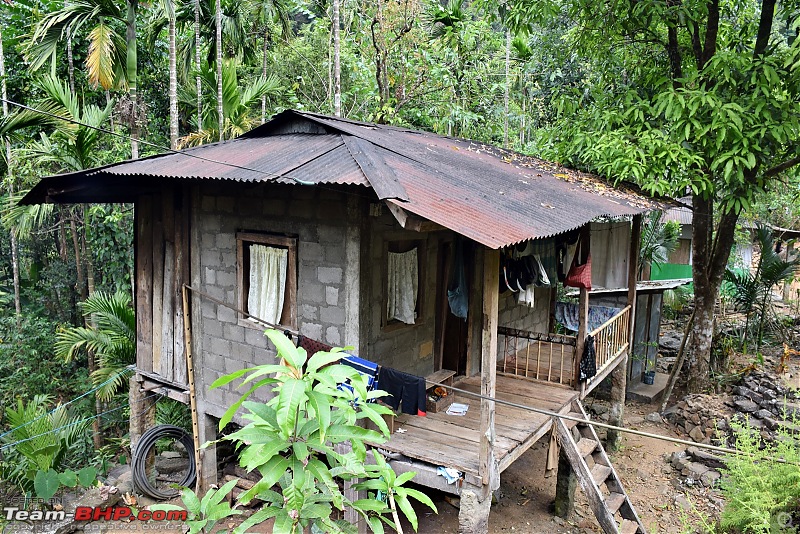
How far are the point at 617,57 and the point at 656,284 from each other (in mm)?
5153

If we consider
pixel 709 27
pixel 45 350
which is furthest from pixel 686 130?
pixel 45 350

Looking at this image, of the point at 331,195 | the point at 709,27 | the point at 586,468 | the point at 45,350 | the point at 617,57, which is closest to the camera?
the point at 331,195

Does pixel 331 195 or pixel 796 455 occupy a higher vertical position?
pixel 331 195

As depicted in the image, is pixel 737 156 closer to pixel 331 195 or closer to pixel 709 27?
pixel 709 27

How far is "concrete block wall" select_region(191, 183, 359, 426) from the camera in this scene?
6.50 metres

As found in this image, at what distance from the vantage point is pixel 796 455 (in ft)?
22.4

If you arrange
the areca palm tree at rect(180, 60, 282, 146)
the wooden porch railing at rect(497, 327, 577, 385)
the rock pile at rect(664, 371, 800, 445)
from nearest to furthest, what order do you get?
the wooden porch railing at rect(497, 327, 577, 385)
the rock pile at rect(664, 371, 800, 445)
the areca palm tree at rect(180, 60, 282, 146)

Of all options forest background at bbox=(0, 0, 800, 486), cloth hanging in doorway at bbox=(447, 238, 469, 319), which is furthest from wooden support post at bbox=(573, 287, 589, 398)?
forest background at bbox=(0, 0, 800, 486)

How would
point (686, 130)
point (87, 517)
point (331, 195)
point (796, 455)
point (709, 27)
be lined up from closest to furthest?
1. point (331, 195)
2. point (796, 455)
3. point (87, 517)
4. point (686, 130)
5. point (709, 27)

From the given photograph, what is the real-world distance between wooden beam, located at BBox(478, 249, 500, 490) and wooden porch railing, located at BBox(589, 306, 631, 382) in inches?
130

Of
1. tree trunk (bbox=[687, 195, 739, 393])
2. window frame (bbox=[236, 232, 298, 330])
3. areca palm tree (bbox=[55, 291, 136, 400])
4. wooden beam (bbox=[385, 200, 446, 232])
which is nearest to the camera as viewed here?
wooden beam (bbox=[385, 200, 446, 232])

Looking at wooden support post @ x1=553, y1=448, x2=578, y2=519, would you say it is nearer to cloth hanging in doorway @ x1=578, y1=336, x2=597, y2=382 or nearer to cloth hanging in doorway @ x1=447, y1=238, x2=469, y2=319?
cloth hanging in doorway @ x1=578, y1=336, x2=597, y2=382

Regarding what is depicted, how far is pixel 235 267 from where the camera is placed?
7.51m

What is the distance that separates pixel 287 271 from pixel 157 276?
8.78 ft
